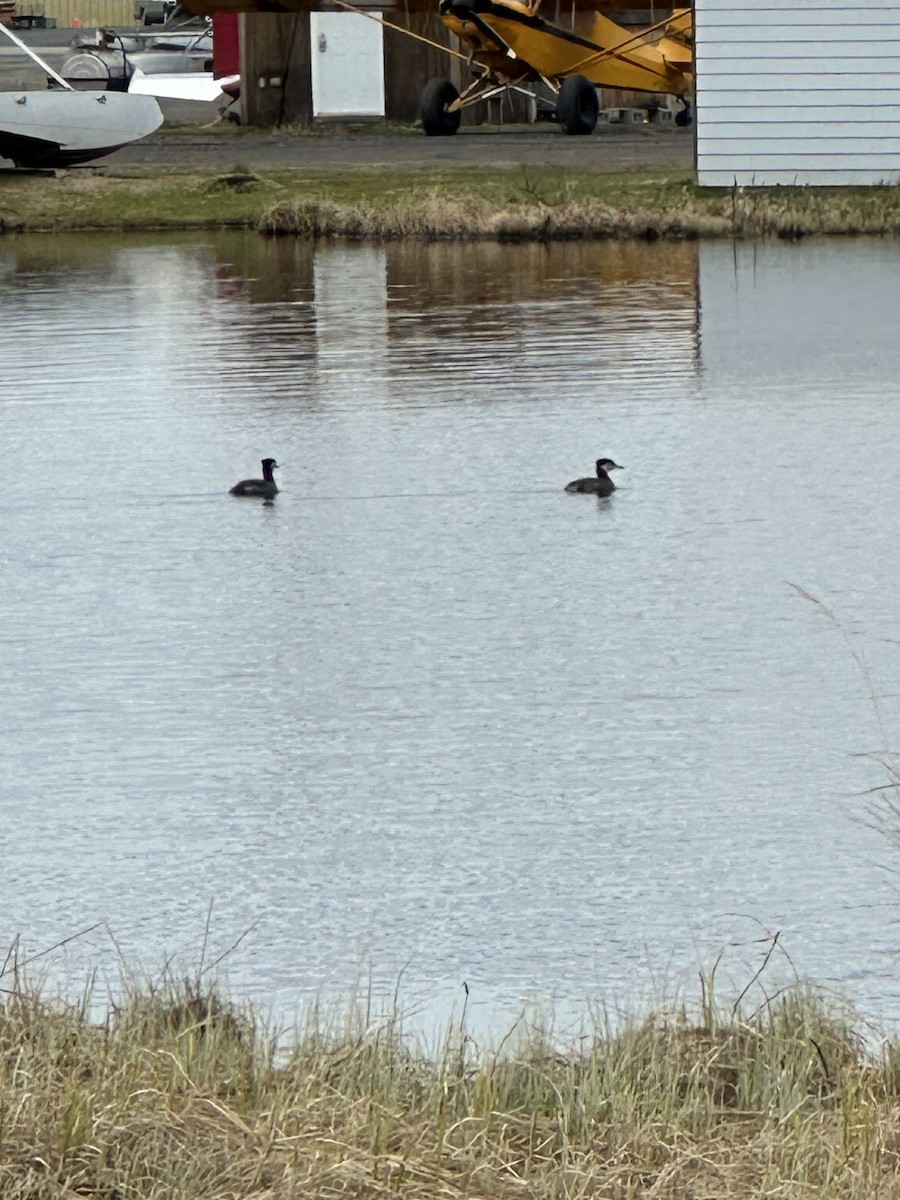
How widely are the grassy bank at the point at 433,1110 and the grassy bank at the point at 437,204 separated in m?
23.5

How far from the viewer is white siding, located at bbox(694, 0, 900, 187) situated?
32.0m

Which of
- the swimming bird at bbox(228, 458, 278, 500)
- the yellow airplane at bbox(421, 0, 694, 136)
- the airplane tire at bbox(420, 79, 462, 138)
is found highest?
the yellow airplane at bbox(421, 0, 694, 136)

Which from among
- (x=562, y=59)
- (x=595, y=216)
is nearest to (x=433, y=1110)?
(x=595, y=216)

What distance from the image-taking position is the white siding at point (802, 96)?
105 ft

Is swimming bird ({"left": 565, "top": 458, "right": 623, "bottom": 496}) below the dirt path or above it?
below

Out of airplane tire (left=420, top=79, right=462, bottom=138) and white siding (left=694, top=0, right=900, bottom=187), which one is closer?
white siding (left=694, top=0, right=900, bottom=187)

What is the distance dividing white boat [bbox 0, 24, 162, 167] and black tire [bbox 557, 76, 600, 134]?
7.11 m

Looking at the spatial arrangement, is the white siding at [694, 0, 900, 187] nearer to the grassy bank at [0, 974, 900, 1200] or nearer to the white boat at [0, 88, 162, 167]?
the white boat at [0, 88, 162, 167]

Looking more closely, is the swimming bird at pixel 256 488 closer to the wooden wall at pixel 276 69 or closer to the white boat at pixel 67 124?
the white boat at pixel 67 124

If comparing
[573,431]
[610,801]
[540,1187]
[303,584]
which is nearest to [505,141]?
[573,431]

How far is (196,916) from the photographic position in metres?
8.12

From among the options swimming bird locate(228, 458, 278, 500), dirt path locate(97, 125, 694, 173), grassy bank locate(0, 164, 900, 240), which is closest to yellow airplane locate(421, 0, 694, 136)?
dirt path locate(97, 125, 694, 173)

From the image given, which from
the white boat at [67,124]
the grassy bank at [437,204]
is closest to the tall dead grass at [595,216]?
the grassy bank at [437,204]

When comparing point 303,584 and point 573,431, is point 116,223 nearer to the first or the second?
point 573,431
